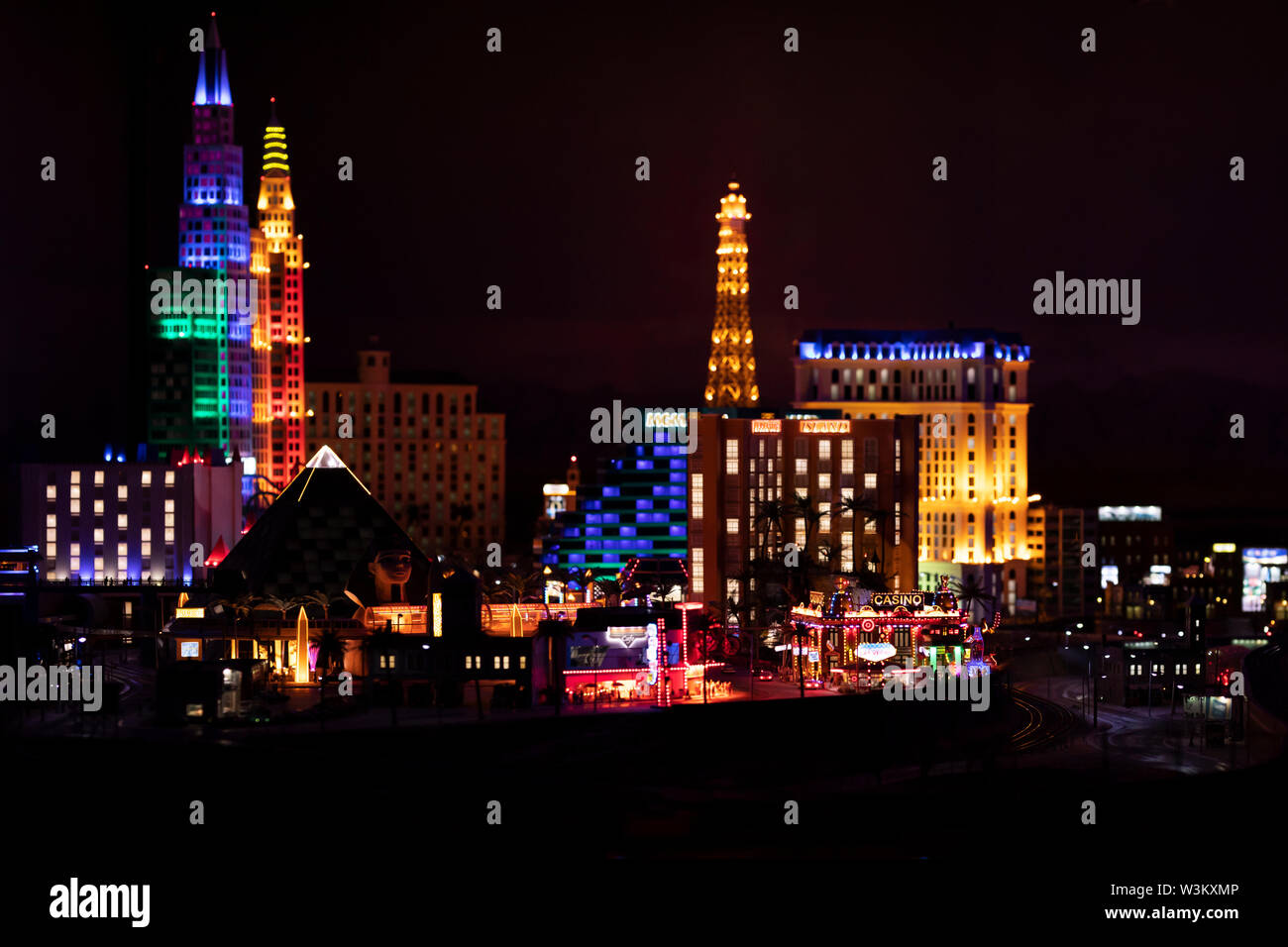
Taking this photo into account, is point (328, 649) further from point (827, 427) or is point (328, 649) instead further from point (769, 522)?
point (827, 427)

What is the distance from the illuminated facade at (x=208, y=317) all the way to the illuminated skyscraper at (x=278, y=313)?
5.88m

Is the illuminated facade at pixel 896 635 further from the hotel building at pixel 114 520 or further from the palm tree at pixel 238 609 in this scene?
the hotel building at pixel 114 520

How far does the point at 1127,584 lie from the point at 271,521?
3239 inches

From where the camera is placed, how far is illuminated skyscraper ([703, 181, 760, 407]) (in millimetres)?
130125

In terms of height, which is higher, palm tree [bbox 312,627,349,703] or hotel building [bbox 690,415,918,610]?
hotel building [bbox 690,415,918,610]

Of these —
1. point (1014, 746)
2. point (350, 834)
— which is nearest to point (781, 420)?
point (1014, 746)

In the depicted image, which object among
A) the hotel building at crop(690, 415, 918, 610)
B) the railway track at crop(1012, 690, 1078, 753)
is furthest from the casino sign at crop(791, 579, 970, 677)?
the hotel building at crop(690, 415, 918, 610)

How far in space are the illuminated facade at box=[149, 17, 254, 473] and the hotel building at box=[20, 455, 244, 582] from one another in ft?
62.5

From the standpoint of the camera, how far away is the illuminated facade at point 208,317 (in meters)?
133

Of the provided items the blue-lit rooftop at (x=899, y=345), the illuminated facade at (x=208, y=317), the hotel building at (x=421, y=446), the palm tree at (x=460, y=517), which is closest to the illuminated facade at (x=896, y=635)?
the illuminated facade at (x=208, y=317)

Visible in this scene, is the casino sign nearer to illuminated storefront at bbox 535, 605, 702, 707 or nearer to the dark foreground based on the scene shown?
illuminated storefront at bbox 535, 605, 702, 707

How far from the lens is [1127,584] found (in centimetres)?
14862

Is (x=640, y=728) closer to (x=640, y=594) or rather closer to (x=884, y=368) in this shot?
(x=640, y=594)

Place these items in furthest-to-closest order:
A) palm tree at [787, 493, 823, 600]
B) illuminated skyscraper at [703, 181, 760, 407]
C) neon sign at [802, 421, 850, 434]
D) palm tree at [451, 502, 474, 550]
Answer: palm tree at [451, 502, 474, 550], illuminated skyscraper at [703, 181, 760, 407], neon sign at [802, 421, 850, 434], palm tree at [787, 493, 823, 600]
